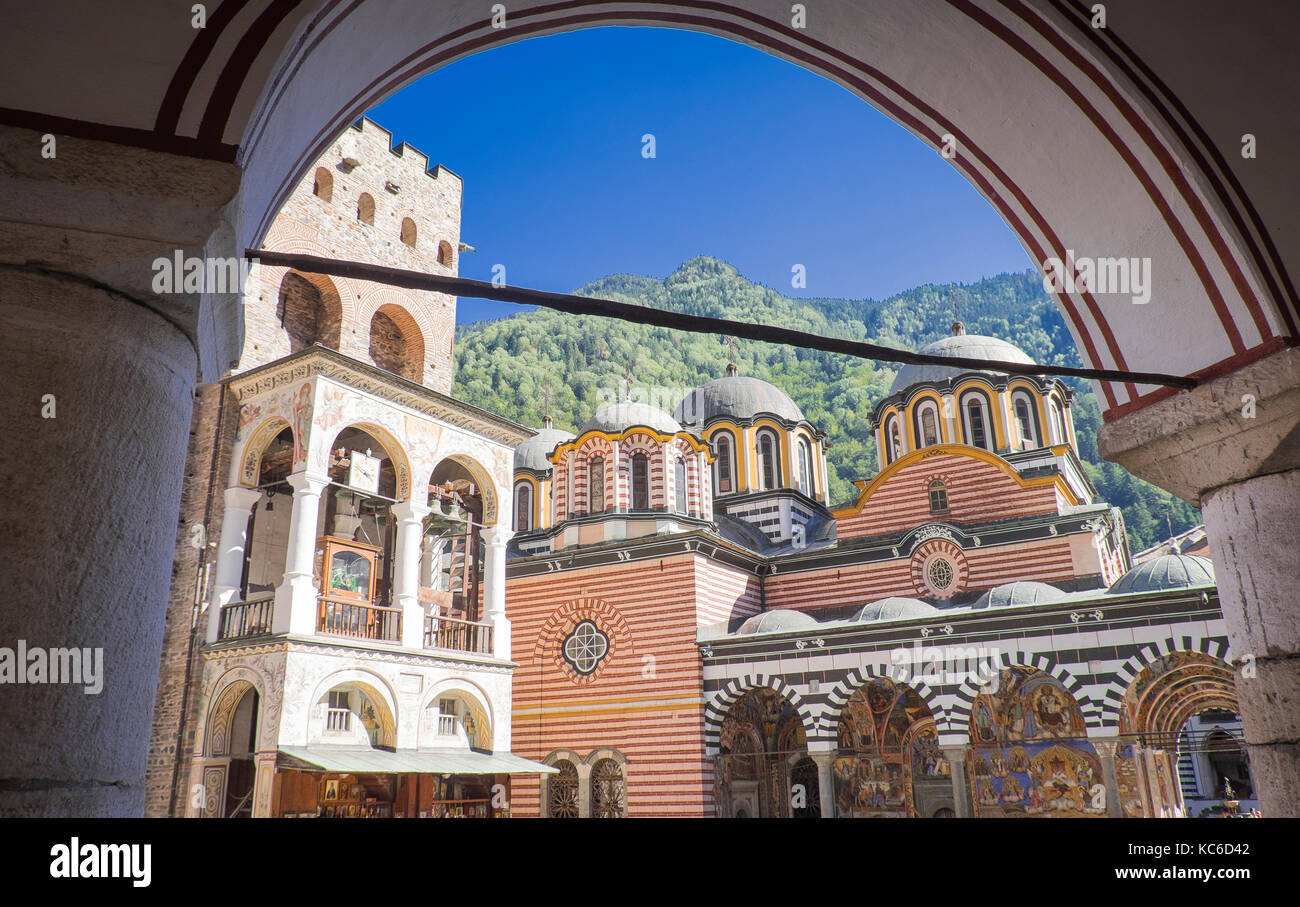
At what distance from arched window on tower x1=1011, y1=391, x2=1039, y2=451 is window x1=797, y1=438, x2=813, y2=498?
5.63 meters

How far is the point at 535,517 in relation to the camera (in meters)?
24.8

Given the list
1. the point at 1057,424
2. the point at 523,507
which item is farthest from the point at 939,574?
the point at 523,507

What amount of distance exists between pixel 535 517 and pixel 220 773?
13684 mm

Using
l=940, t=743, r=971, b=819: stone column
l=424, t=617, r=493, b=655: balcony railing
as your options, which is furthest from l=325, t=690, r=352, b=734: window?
l=940, t=743, r=971, b=819: stone column

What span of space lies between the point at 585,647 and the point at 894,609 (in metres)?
6.37

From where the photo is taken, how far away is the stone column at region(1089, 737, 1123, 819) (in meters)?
12.8

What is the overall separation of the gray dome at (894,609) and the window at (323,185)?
1153 centimetres

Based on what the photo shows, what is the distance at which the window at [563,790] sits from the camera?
17781 mm

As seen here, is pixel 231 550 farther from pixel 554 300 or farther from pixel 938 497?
pixel 938 497

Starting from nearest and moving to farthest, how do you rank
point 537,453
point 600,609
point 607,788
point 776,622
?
point 776,622 → point 607,788 → point 600,609 → point 537,453

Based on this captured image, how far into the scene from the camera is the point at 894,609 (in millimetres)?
16062

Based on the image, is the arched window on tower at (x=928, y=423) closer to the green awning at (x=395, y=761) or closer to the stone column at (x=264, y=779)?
the green awning at (x=395, y=761)
